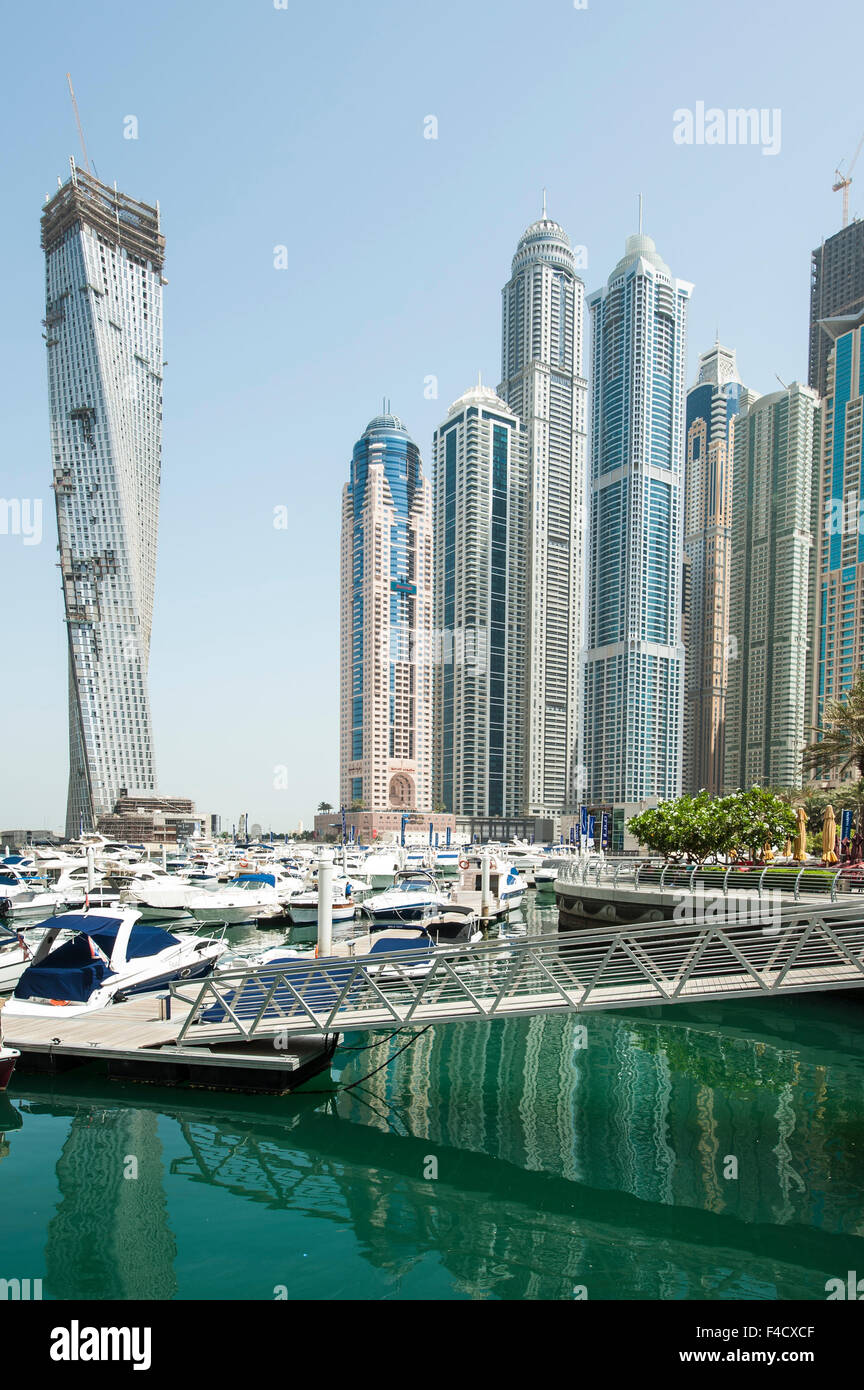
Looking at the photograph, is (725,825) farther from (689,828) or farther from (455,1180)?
(455,1180)

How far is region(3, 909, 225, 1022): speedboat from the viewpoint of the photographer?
24625 millimetres

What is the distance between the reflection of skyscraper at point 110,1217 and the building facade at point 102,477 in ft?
511

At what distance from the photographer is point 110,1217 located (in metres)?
14.0

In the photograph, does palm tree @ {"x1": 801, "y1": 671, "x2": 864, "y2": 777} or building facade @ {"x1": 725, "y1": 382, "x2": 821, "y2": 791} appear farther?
building facade @ {"x1": 725, "y1": 382, "x2": 821, "y2": 791}

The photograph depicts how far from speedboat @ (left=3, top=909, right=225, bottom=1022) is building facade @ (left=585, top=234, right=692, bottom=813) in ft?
539

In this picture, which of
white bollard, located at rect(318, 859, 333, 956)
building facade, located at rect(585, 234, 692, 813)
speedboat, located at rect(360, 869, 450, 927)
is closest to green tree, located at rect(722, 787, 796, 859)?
speedboat, located at rect(360, 869, 450, 927)

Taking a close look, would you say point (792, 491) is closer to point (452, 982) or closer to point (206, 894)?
point (206, 894)

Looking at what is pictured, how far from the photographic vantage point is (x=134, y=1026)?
74.6ft

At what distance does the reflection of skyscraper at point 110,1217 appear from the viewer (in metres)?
12.0

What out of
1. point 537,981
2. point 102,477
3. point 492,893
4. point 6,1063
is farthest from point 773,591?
point 6,1063

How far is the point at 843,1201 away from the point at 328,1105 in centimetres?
1107

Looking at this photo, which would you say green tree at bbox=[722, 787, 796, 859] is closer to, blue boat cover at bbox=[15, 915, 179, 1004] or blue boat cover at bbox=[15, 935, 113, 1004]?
blue boat cover at bbox=[15, 915, 179, 1004]

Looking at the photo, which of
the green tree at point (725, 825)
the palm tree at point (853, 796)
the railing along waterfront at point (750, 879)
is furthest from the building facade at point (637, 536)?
the railing along waterfront at point (750, 879)

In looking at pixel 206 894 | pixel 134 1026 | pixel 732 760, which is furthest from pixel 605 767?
pixel 134 1026
